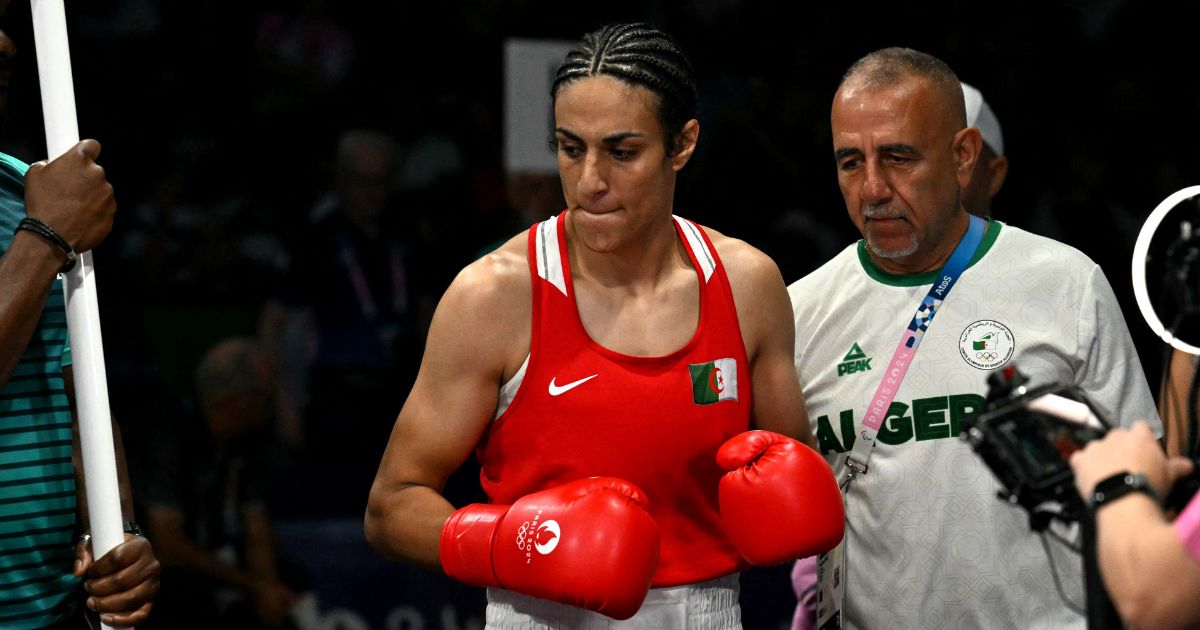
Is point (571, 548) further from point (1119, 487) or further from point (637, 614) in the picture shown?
point (1119, 487)

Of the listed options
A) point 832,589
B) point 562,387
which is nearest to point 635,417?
point 562,387

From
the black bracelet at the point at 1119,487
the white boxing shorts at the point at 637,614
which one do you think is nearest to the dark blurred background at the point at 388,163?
the white boxing shorts at the point at 637,614

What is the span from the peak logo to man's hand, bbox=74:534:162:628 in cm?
127

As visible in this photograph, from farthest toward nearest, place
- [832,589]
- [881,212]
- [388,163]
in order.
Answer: [388,163] < [881,212] < [832,589]

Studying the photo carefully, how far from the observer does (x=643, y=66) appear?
213 cm

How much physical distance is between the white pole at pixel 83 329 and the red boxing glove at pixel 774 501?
0.94 m

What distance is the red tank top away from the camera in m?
2.11

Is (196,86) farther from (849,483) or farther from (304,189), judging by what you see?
(849,483)

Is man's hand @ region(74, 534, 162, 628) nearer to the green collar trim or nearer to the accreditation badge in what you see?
the accreditation badge

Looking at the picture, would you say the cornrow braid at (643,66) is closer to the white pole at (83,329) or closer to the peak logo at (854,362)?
the peak logo at (854,362)

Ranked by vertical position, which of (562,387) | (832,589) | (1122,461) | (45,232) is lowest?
(832,589)

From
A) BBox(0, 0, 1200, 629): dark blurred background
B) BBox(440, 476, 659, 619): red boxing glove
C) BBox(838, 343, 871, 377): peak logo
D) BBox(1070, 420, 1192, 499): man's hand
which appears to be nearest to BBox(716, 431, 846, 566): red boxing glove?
BBox(440, 476, 659, 619): red boxing glove

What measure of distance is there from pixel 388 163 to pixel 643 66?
8.83 feet

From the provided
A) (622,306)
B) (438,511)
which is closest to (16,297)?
(438,511)
